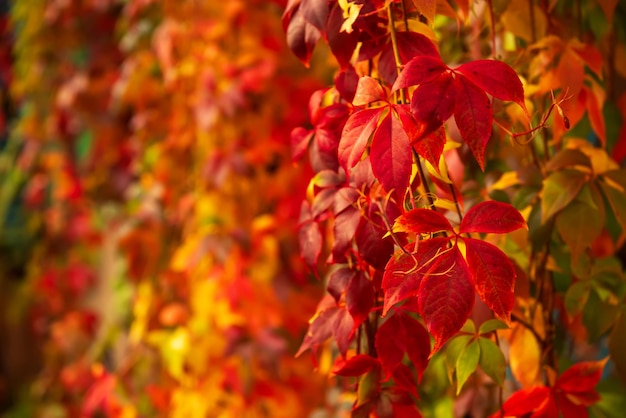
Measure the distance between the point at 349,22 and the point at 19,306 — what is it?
2.37 m

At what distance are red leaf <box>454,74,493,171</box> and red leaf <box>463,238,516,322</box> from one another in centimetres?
8

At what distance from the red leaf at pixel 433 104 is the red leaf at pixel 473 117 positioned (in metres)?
0.01

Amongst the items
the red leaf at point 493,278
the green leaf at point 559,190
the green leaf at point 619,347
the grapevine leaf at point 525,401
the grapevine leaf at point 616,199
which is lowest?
the green leaf at point 619,347

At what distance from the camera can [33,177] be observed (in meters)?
2.70

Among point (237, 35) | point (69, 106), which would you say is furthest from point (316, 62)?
point (69, 106)

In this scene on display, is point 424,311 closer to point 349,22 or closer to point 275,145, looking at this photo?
point 349,22

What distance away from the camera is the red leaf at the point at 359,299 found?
0.70 metres

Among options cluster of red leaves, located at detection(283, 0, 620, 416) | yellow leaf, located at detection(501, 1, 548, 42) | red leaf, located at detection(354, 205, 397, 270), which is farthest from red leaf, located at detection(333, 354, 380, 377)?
yellow leaf, located at detection(501, 1, 548, 42)

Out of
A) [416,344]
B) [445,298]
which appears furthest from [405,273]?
[416,344]

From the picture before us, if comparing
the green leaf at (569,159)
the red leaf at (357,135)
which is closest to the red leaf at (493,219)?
the red leaf at (357,135)

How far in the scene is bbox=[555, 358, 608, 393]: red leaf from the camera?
2.52 ft

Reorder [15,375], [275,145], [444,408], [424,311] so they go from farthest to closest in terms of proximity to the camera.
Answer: [15,375], [275,145], [444,408], [424,311]

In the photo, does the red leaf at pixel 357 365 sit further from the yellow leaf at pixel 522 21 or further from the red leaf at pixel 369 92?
the yellow leaf at pixel 522 21

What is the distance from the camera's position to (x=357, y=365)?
2.39 ft
